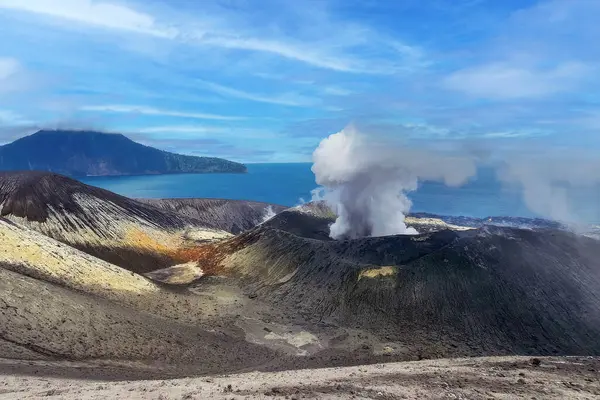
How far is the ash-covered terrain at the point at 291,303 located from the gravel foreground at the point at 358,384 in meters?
2.96

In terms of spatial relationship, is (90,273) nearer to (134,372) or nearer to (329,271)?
(134,372)

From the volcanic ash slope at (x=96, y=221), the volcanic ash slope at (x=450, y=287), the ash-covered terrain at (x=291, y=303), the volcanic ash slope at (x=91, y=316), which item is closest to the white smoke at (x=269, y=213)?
the volcanic ash slope at (x=96, y=221)

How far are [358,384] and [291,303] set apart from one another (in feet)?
83.0

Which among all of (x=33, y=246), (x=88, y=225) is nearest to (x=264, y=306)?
(x=33, y=246)

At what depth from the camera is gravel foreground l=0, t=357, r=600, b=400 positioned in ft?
59.2

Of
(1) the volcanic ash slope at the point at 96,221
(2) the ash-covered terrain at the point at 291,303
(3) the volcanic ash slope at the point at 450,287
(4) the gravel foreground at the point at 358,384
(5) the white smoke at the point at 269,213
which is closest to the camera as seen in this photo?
(4) the gravel foreground at the point at 358,384

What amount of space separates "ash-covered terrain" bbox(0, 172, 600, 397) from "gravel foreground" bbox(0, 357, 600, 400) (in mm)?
2959

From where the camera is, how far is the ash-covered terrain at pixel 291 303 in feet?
93.0

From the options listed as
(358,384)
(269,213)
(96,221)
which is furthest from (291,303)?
(269,213)

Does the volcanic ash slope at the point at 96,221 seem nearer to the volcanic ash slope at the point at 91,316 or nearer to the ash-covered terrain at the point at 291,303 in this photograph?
the ash-covered terrain at the point at 291,303

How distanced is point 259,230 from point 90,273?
24676 mm

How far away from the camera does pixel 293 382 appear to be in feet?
67.1

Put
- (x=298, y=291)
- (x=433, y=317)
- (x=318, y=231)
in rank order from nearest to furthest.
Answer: (x=433, y=317) < (x=298, y=291) < (x=318, y=231)

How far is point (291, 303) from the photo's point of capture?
45.2 metres
